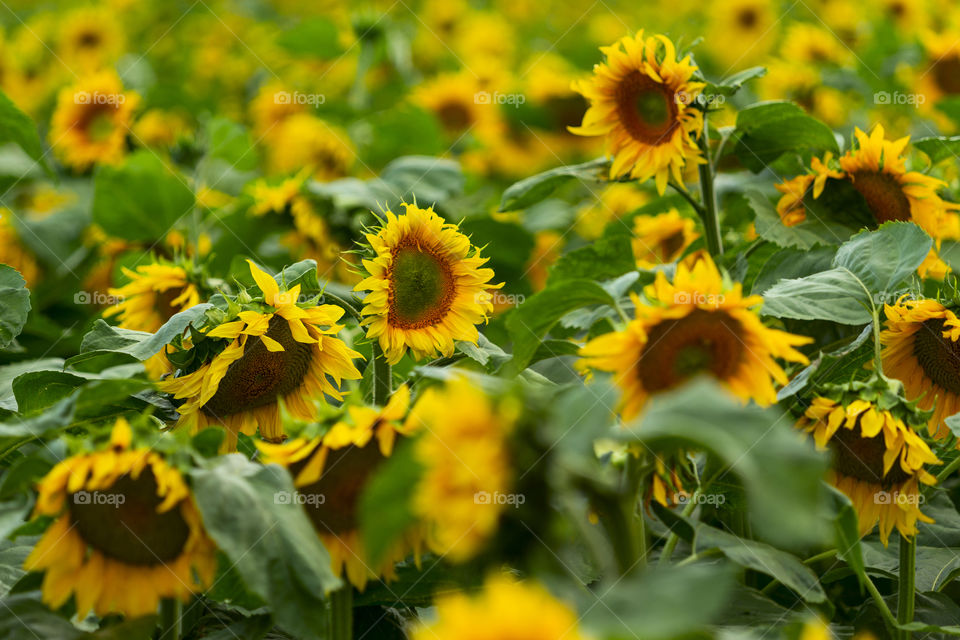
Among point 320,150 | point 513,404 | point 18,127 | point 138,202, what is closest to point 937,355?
point 513,404

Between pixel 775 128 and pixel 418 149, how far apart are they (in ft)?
3.24

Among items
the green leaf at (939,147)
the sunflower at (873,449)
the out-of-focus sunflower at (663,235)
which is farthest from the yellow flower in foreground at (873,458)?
the out-of-focus sunflower at (663,235)

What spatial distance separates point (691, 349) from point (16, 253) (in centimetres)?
136

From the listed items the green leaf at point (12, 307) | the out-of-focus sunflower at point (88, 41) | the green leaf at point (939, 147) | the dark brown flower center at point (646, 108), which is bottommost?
the green leaf at point (12, 307)

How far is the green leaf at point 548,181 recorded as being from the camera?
114cm

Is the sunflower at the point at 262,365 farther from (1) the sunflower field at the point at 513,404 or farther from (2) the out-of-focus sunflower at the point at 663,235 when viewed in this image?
(2) the out-of-focus sunflower at the point at 663,235

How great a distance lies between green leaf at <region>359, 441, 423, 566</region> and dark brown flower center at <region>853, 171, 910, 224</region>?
28.0 inches

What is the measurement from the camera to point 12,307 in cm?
95

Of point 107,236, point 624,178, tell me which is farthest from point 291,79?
point 624,178

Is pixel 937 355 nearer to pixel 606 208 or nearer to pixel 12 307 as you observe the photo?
pixel 12 307

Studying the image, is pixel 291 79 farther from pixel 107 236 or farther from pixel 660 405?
pixel 660 405

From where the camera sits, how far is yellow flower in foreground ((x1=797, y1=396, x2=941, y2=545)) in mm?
745

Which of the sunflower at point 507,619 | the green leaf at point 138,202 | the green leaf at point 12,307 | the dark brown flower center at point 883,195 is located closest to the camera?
the sunflower at point 507,619

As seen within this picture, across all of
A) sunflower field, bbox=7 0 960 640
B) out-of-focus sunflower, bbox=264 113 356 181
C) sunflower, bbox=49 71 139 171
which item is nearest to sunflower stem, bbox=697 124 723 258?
sunflower field, bbox=7 0 960 640
